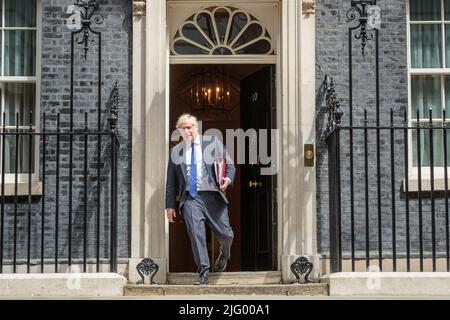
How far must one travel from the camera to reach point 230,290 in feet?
29.9

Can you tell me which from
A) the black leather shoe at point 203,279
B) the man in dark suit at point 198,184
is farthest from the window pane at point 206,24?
the black leather shoe at point 203,279

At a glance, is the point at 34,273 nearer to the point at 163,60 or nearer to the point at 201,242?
the point at 201,242

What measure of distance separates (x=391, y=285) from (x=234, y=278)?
176 cm

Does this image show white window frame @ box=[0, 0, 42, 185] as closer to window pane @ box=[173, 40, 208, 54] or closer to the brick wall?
the brick wall

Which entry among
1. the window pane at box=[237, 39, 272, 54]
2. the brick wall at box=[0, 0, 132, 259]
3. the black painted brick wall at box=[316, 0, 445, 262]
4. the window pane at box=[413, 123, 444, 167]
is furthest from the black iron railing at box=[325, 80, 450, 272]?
the brick wall at box=[0, 0, 132, 259]

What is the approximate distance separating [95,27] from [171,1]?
89cm

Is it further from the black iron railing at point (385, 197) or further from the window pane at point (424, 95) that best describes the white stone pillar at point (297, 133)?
the window pane at point (424, 95)

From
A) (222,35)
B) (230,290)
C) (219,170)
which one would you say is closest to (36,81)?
(222,35)

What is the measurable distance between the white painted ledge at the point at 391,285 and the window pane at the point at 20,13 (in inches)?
173

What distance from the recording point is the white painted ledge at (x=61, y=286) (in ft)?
29.7

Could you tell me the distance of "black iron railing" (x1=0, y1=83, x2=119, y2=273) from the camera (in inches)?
386

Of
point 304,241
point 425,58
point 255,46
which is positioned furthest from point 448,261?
point 255,46

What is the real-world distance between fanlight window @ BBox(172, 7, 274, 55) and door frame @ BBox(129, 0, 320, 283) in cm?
40

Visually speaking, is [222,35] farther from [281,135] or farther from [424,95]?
[424,95]
